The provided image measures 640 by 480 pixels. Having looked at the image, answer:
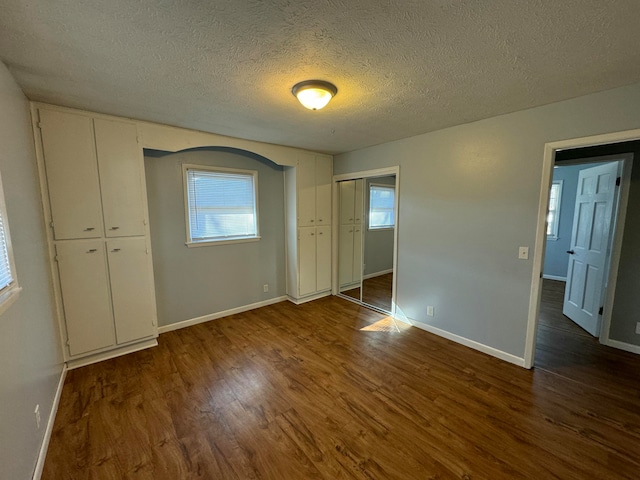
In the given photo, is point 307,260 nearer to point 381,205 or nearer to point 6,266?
point 381,205

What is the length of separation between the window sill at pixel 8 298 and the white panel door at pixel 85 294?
42.4 inches

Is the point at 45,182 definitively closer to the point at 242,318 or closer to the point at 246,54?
the point at 246,54

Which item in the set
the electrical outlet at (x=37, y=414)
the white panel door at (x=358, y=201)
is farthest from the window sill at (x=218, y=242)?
the electrical outlet at (x=37, y=414)

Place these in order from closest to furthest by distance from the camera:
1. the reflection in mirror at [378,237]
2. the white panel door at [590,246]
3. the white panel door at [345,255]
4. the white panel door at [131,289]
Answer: the white panel door at [131,289] < the white panel door at [590,246] < the reflection in mirror at [378,237] < the white panel door at [345,255]

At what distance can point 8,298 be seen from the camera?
4.20 ft

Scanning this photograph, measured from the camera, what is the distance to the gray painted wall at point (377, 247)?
433 centimetres

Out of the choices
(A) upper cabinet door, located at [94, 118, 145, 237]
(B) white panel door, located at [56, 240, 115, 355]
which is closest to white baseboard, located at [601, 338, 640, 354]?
(A) upper cabinet door, located at [94, 118, 145, 237]

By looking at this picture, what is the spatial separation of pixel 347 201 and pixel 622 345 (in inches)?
148

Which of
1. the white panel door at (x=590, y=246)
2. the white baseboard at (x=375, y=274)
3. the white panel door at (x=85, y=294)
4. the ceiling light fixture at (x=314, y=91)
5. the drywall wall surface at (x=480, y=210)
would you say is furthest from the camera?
the white baseboard at (x=375, y=274)

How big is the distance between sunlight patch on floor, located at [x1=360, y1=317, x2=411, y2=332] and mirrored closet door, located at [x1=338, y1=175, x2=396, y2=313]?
0.58 m

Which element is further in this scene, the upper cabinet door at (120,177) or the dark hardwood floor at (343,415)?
the upper cabinet door at (120,177)

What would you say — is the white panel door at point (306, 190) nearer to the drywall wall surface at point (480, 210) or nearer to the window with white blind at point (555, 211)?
the drywall wall surface at point (480, 210)

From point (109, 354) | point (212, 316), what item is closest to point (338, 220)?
point (212, 316)

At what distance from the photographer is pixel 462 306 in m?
2.88
